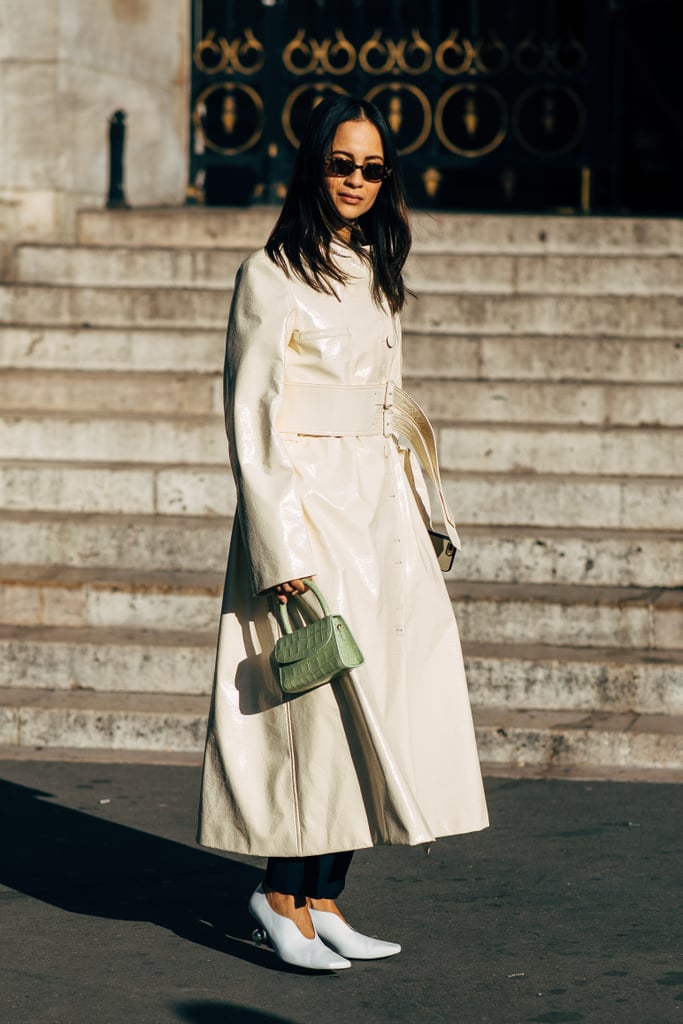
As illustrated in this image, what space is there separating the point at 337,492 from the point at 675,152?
8.55 m

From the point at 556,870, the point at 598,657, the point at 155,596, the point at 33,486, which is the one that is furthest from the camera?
the point at 33,486

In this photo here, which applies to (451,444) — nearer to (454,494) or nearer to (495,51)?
(454,494)

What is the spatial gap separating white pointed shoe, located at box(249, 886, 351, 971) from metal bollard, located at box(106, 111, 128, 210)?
724 cm

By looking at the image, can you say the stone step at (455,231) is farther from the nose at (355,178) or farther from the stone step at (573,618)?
the nose at (355,178)

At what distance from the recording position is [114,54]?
35.7ft

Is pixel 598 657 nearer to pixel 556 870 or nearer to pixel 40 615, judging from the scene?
pixel 556 870

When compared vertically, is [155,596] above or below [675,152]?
below

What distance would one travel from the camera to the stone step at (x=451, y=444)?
810 centimetres

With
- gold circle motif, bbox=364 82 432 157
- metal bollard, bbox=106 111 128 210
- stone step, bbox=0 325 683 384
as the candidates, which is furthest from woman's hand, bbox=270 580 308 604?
gold circle motif, bbox=364 82 432 157

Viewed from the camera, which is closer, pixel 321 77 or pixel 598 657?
pixel 598 657

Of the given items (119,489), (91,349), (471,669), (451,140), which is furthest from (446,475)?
(451,140)

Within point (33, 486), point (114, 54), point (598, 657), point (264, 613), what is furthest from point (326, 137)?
point (114, 54)

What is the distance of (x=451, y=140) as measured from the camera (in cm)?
1215

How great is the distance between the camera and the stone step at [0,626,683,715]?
6625mm
